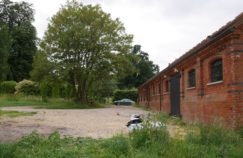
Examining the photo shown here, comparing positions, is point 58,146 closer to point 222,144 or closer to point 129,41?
point 222,144

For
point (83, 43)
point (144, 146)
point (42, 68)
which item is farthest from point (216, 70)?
point (42, 68)

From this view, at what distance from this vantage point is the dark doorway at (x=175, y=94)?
22.5 metres

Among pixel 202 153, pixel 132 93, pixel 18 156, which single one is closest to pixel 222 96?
pixel 202 153

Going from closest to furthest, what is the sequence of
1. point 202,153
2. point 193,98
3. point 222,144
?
1. point 202,153
2. point 222,144
3. point 193,98

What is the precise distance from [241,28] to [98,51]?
102 feet

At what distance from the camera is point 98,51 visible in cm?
4350

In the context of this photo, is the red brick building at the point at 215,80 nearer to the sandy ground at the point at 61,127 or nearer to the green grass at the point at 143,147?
the green grass at the point at 143,147

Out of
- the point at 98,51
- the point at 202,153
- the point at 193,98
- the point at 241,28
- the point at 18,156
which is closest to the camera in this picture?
the point at 18,156

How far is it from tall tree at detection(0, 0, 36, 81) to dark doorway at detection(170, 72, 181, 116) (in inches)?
1939

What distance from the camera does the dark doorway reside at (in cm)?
2255

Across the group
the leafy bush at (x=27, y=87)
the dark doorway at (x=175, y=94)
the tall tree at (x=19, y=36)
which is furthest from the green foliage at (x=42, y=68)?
the tall tree at (x=19, y=36)

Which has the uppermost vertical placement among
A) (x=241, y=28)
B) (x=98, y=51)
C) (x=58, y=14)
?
(x=58, y=14)

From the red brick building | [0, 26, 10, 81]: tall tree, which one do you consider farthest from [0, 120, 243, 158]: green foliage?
[0, 26, 10, 81]: tall tree

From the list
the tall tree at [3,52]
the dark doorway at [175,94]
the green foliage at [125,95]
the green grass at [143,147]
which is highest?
the tall tree at [3,52]
